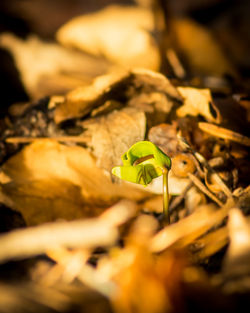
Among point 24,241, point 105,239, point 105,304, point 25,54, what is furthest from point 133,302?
point 25,54

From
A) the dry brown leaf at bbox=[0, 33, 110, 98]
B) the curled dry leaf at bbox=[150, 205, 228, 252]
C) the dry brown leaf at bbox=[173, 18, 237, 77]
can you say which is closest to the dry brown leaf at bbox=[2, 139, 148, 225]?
the curled dry leaf at bbox=[150, 205, 228, 252]

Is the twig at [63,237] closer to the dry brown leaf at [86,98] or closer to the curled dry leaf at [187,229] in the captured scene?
the curled dry leaf at [187,229]

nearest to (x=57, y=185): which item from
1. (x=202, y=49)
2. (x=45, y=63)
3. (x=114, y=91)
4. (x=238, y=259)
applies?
(x=114, y=91)

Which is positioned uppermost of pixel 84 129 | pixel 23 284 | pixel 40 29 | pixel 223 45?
pixel 40 29

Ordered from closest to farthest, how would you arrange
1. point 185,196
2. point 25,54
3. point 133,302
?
point 133,302 → point 185,196 → point 25,54

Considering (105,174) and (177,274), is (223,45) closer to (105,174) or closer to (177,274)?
(105,174)

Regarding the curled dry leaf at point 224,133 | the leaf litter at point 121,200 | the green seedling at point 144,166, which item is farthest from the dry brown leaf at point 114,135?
the curled dry leaf at point 224,133
